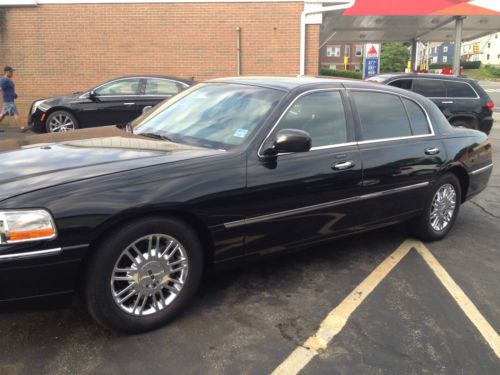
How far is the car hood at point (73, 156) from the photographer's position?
9.22ft

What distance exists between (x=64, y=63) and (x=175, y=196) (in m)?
13.1

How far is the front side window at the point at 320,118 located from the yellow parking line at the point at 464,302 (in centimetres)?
146

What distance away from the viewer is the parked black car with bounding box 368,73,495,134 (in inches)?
433

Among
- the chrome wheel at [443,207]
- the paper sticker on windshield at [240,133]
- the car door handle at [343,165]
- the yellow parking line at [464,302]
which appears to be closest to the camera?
the yellow parking line at [464,302]

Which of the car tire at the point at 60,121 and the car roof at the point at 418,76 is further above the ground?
the car roof at the point at 418,76

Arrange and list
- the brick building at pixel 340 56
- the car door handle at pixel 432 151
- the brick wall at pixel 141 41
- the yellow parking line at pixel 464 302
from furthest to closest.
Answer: the brick building at pixel 340 56, the brick wall at pixel 141 41, the car door handle at pixel 432 151, the yellow parking line at pixel 464 302

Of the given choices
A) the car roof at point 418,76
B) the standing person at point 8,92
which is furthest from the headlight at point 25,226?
the standing person at point 8,92

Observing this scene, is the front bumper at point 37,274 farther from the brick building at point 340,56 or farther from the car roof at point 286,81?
the brick building at point 340,56

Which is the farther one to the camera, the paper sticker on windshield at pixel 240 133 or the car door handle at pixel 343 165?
the car door handle at pixel 343 165

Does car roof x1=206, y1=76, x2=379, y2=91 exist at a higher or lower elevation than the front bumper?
higher

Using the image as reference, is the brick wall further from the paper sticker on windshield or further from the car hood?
the paper sticker on windshield

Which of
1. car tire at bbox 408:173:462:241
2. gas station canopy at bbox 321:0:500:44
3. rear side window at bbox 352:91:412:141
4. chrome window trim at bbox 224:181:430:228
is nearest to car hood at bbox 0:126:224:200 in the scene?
chrome window trim at bbox 224:181:430:228

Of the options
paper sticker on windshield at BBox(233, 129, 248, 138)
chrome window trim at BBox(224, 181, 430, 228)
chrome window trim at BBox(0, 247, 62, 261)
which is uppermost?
paper sticker on windshield at BBox(233, 129, 248, 138)

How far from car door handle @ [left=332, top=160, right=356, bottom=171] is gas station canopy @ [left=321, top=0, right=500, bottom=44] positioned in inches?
461
